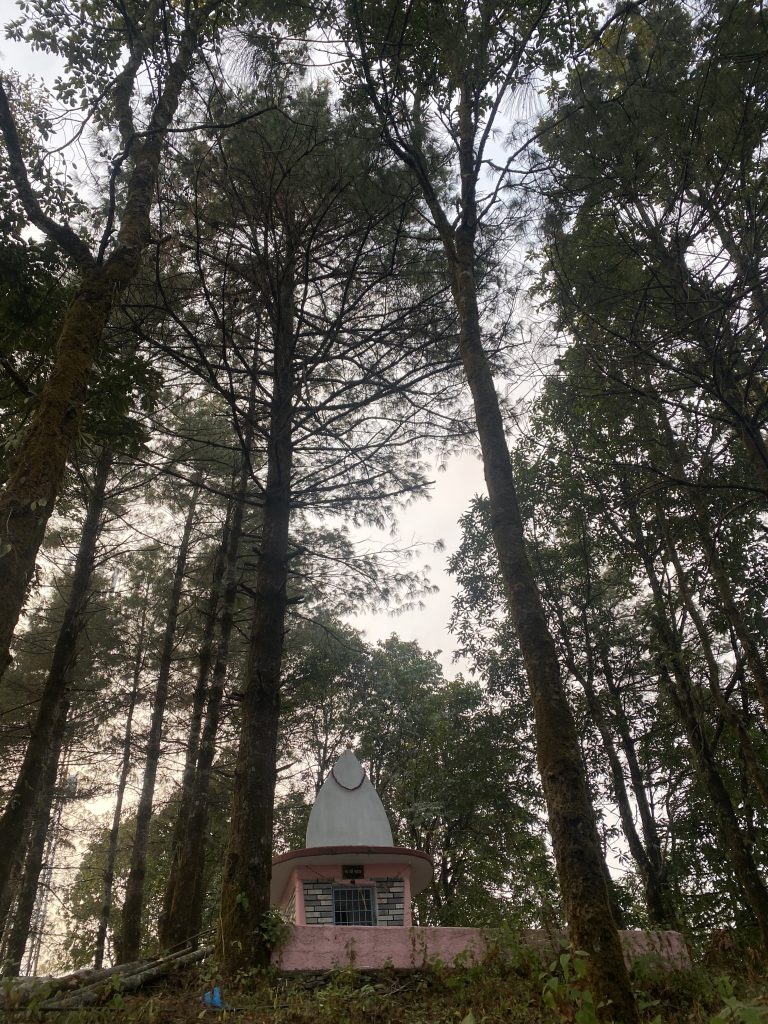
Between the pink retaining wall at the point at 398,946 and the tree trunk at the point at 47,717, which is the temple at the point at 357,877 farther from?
the tree trunk at the point at 47,717

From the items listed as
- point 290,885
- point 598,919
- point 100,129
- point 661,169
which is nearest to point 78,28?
point 100,129

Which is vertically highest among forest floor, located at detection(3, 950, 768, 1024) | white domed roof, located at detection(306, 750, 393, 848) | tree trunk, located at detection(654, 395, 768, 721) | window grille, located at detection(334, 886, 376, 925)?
tree trunk, located at detection(654, 395, 768, 721)

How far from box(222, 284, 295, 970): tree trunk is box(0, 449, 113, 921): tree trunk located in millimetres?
2292

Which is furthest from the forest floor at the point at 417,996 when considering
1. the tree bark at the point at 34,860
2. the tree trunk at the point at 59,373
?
the tree bark at the point at 34,860

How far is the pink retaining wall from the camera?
624 centimetres

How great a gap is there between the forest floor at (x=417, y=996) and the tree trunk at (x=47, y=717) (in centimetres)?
292

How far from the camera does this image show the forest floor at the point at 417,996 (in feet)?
14.3

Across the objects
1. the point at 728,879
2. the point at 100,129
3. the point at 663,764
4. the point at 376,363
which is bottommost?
the point at 728,879

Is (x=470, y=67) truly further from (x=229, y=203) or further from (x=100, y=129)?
(x=100, y=129)

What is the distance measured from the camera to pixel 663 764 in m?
12.5

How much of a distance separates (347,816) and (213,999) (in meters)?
5.39

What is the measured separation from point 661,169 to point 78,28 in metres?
6.87

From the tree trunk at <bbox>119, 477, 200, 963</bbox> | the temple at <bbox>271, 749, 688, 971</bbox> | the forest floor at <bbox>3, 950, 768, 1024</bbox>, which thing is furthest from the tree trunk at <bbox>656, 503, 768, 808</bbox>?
the tree trunk at <bbox>119, 477, 200, 963</bbox>

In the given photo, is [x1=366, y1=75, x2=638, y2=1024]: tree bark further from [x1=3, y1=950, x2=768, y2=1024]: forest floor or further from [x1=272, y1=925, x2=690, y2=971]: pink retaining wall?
[x1=272, y1=925, x2=690, y2=971]: pink retaining wall
